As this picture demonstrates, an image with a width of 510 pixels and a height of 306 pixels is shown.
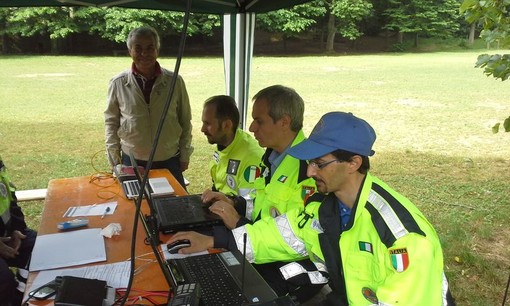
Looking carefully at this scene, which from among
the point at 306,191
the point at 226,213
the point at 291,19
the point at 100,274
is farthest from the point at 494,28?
the point at 291,19

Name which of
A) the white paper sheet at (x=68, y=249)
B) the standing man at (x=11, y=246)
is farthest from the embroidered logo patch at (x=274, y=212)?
the standing man at (x=11, y=246)

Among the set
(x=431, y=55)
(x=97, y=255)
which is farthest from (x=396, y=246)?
(x=431, y=55)

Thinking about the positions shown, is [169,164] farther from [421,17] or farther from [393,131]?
[421,17]

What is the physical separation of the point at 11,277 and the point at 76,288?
959mm

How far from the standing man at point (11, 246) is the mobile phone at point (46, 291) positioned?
79cm

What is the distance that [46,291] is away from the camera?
1455 millimetres

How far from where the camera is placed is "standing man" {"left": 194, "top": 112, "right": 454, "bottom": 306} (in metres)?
1.31

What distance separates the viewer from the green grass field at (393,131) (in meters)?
4.36

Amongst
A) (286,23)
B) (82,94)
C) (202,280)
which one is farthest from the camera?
(286,23)

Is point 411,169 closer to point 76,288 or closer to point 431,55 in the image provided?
point 76,288

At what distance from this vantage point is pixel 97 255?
5.79 feet

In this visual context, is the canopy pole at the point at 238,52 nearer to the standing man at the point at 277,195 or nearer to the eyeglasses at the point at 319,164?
the standing man at the point at 277,195

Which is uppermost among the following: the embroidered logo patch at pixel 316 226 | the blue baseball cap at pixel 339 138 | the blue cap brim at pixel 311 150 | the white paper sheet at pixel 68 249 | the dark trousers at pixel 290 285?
the blue baseball cap at pixel 339 138

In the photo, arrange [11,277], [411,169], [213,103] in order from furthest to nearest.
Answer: [411,169]
[213,103]
[11,277]
